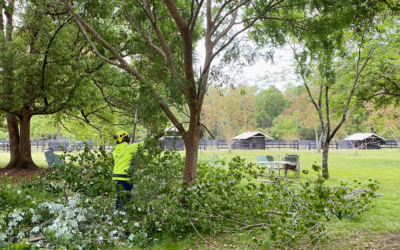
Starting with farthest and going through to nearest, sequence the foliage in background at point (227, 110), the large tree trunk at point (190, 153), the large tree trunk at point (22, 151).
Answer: the foliage in background at point (227, 110) < the large tree trunk at point (22, 151) < the large tree trunk at point (190, 153)

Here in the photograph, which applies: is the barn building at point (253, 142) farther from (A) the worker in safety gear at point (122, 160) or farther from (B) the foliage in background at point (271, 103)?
(A) the worker in safety gear at point (122, 160)

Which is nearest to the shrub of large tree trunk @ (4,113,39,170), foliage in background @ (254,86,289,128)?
large tree trunk @ (4,113,39,170)

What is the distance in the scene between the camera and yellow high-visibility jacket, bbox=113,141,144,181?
15.4 ft

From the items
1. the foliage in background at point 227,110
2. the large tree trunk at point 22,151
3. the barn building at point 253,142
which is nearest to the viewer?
the large tree trunk at point 22,151

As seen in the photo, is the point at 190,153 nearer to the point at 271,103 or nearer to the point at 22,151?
the point at 22,151

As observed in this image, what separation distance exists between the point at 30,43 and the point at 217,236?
1005 centimetres

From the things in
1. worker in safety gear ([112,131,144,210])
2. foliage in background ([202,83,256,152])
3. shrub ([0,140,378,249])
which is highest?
foliage in background ([202,83,256,152])

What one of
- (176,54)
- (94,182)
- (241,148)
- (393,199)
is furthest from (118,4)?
(241,148)

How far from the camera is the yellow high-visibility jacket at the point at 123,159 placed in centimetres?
471

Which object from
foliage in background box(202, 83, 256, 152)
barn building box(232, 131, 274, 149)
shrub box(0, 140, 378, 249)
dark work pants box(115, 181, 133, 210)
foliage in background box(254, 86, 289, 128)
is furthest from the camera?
foliage in background box(254, 86, 289, 128)

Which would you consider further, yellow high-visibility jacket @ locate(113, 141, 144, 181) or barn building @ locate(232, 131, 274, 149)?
barn building @ locate(232, 131, 274, 149)

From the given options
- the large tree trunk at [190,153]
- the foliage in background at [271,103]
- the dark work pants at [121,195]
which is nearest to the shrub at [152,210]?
the dark work pants at [121,195]

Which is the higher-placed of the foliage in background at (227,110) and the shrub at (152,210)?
the foliage in background at (227,110)

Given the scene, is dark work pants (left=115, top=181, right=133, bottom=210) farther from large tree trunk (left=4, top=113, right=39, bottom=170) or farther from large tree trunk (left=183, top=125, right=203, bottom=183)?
large tree trunk (left=4, top=113, right=39, bottom=170)
